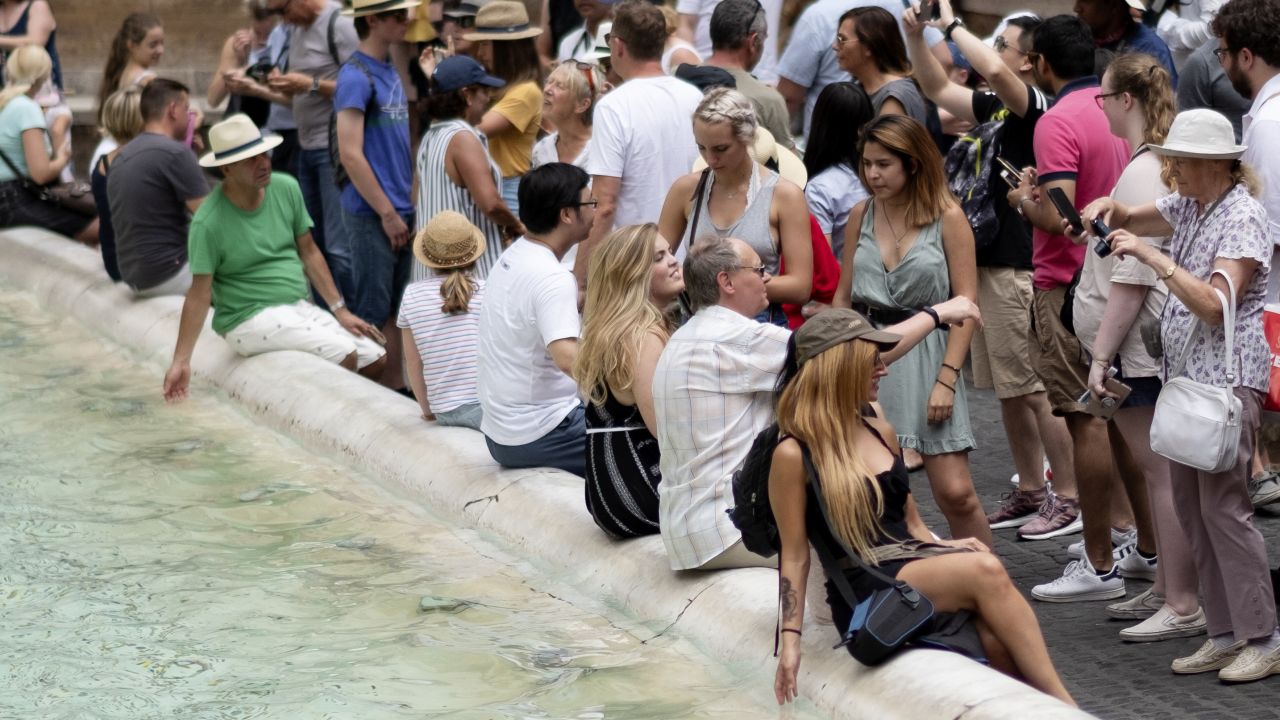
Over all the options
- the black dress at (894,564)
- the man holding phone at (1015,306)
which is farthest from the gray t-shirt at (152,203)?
the black dress at (894,564)

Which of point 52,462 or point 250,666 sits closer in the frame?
point 250,666

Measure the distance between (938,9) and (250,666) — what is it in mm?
3492

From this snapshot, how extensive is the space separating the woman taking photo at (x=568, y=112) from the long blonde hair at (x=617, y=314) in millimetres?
2113

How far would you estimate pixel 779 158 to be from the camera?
22.1 feet

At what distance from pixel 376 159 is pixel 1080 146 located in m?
3.96

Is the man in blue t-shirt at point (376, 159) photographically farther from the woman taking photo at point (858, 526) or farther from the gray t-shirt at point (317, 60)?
the woman taking photo at point (858, 526)

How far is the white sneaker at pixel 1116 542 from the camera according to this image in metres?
5.98

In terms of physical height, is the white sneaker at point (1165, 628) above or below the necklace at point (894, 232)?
below

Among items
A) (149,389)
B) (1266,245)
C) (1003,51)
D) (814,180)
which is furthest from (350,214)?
(1266,245)

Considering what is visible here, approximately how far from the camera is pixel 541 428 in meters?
6.46

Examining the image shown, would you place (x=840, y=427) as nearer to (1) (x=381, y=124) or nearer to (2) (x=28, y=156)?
(1) (x=381, y=124)

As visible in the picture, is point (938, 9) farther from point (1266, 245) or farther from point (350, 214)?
point (350, 214)

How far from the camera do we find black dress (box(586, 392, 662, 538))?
557cm

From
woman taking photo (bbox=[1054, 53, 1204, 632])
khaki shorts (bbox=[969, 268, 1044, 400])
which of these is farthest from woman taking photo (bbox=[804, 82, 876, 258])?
woman taking photo (bbox=[1054, 53, 1204, 632])
